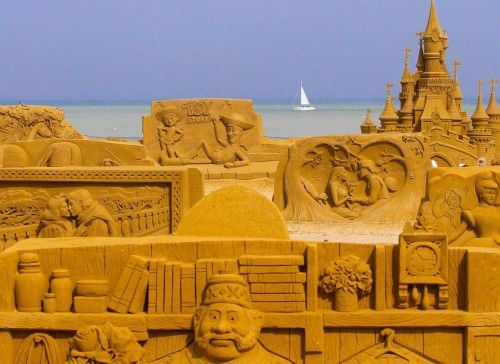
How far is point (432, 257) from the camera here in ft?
22.2

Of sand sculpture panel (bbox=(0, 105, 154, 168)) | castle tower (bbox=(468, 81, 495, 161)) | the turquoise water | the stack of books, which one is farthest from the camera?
the turquoise water

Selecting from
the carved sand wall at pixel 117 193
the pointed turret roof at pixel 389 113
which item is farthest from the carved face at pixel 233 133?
the pointed turret roof at pixel 389 113

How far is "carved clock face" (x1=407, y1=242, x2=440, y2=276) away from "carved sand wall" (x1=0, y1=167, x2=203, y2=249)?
5001 mm

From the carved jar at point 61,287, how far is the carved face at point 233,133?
47.3ft

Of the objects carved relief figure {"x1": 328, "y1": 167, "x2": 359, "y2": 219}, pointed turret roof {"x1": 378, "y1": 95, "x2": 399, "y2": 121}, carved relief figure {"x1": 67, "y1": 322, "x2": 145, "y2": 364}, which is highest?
pointed turret roof {"x1": 378, "y1": 95, "x2": 399, "y2": 121}

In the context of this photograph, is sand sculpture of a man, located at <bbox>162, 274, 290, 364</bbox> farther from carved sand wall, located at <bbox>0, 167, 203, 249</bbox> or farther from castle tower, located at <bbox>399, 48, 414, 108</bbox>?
castle tower, located at <bbox>399, 48, 414, 108</bbox>

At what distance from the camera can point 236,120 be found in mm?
21172

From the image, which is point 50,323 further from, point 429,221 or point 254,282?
point 429,221

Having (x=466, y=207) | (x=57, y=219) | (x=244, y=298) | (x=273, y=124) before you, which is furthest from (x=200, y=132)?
(x=273, y=124)

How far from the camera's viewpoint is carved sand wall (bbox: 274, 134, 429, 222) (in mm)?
16656

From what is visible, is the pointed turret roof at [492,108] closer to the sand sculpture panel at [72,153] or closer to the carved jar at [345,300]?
the sand sculpture panel at [72,153]

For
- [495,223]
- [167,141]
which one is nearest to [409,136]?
[167,141]

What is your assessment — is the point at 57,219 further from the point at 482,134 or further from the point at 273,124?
the point at 273,124

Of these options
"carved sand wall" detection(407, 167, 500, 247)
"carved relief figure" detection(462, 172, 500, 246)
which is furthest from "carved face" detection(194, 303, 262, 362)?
"carved relief figure" detection(462, 172, 500, 246)
